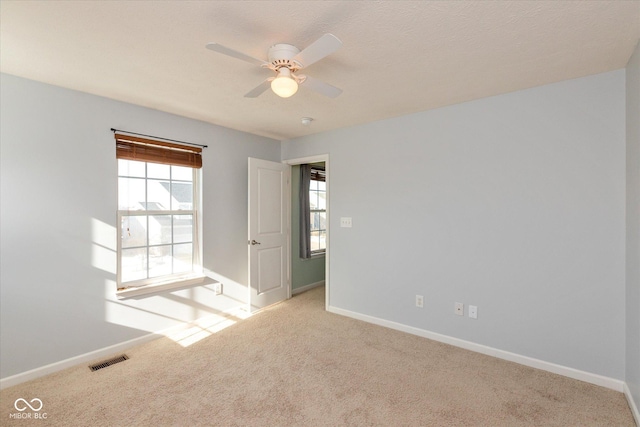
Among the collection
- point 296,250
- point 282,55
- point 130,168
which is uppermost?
point 282,55

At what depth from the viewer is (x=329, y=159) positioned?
3.96 metres

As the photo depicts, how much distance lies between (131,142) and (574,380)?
4404 millimetres

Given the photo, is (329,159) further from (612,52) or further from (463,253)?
(612,52)

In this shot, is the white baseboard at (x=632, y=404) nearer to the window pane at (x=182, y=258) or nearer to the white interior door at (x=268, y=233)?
the white interior door at (x=268, y=233)

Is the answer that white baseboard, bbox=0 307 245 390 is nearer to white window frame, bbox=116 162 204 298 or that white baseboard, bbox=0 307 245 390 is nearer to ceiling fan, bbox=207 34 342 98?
white window frame, bbox=116 162 204 298

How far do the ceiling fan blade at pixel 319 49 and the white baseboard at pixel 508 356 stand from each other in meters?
2.85

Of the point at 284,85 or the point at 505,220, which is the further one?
the point at 505,220

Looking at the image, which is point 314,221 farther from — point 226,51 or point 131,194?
point 226,51

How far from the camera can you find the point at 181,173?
343cm

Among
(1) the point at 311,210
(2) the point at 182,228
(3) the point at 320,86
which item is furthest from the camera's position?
(1) the point at 311,210

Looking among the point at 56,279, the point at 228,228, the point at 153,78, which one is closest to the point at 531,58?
the point at 153,78

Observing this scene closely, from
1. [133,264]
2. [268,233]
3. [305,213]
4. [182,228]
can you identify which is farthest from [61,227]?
[305,213]

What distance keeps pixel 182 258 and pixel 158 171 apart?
3.29 feet

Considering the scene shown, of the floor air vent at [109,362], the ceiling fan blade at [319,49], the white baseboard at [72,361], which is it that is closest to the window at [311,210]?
the white baseboard at [72,361]
